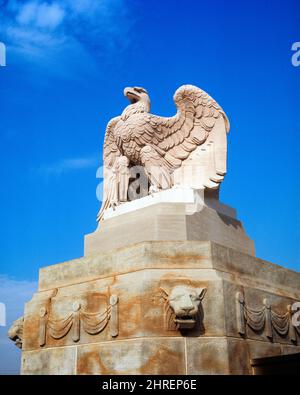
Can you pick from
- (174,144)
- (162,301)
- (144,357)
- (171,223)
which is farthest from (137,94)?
(144,357)

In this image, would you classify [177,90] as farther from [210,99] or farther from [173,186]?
[173,186]

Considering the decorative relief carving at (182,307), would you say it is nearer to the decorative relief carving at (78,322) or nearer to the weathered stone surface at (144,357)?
the weathered stone surface at (144,357)

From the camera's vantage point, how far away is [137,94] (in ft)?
36.6

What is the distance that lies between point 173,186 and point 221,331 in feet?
10.9

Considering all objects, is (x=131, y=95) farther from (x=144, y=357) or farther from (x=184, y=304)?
(x=144, y=357)

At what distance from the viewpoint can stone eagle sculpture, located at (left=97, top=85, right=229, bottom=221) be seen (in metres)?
10.2

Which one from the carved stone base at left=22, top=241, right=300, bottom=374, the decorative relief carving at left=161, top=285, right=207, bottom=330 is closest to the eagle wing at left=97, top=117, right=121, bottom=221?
the carved stone base at left=22, top=241, right=300, bottom=374

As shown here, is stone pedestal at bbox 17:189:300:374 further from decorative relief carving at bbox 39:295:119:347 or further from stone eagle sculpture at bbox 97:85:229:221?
stone eagle sculpture at bbox 97:85:229:221

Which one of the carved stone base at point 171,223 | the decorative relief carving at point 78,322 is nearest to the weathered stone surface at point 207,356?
the decorative relief carving at point 78,322

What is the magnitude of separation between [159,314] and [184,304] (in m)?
0.48

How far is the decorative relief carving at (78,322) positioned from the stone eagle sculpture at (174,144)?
A: 2.57m

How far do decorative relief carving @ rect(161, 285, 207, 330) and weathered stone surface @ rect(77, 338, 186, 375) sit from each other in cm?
26

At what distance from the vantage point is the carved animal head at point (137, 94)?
11156 mm
